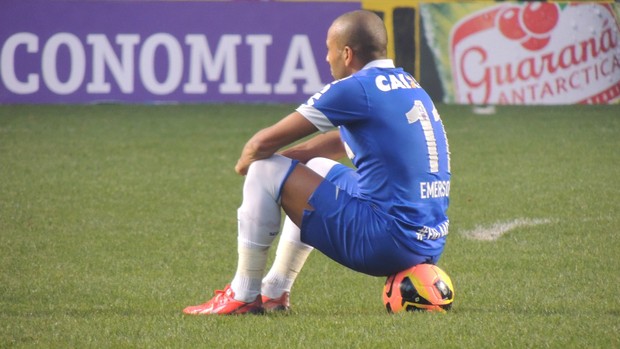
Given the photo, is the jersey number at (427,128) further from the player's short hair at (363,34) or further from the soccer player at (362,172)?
the player's short hair at (363,34)

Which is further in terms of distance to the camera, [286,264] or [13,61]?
[13,61]

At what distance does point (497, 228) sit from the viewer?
8188 millimetres

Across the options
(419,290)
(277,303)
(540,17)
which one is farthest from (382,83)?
(540,17)

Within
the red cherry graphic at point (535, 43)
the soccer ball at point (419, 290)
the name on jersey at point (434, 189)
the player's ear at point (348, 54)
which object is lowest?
the soccer ball at point (419, 290)

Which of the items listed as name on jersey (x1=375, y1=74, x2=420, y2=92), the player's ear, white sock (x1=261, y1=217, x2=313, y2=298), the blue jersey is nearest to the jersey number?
the blue jersey

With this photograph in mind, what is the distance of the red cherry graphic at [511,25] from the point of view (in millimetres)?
16406

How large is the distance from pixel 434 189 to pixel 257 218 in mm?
794

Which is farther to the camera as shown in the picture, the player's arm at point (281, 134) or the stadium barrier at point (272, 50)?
the stadium barrier at point (272, 50)

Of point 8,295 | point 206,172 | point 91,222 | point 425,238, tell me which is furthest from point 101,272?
point 206,172

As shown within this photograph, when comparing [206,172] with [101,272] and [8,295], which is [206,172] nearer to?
[101,272]

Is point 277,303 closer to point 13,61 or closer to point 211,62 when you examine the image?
point 211,62

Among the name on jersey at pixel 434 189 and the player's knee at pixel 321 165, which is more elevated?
the player's knee at pixel 321 165

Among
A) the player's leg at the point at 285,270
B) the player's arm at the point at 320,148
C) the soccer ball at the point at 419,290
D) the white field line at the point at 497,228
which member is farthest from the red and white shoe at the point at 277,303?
the white field line at the point at 497,228

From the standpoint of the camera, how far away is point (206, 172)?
1094 centimetres
